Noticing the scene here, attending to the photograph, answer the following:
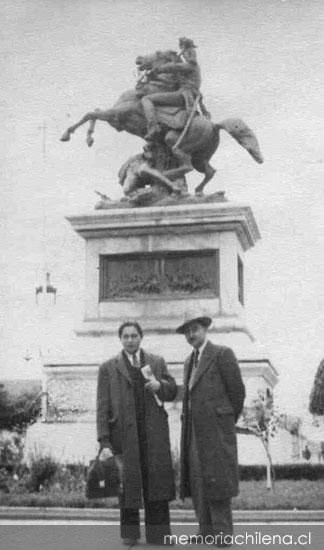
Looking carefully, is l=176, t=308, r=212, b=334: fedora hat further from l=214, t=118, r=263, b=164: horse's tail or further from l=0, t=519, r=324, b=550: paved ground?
l=214, t=118, r=263, b=164: horse's tail

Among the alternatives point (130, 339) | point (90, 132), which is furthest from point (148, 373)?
point (90, 132)

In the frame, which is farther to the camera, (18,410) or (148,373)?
(18,410)

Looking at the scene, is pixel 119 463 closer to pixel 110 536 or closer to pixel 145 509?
pixel 145 509

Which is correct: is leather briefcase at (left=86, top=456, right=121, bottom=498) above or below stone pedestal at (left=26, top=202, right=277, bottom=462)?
below

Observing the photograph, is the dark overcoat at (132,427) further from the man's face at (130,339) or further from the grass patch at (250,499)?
the grass patch at (250,499)

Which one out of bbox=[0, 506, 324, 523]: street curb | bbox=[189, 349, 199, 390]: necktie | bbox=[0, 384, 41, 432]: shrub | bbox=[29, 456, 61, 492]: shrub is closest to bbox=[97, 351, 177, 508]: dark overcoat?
bbox=[189, 349, 199, 390]: necktie

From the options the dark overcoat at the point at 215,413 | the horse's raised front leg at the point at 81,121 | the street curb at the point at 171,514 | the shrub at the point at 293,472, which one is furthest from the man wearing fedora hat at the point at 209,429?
the horse's raised front leg at the point at 81,121

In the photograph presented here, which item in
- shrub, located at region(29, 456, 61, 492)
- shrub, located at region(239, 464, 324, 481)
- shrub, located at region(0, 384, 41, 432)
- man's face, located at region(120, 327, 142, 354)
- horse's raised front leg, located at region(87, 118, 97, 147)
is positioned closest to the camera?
man's face, located at region(120, 327, 142, 354)

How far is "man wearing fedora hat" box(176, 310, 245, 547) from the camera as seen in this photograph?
6457 mm

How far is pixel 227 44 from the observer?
33.8ft

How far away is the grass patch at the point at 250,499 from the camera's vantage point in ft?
28.6

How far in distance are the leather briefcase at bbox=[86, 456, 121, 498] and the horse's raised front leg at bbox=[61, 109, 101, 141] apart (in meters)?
5.64

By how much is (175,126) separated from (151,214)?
1.28m

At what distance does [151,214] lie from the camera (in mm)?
11711
